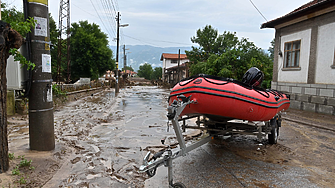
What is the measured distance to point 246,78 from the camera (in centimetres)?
518

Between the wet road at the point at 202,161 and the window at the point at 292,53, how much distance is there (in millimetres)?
6740

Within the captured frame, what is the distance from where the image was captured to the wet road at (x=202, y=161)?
3629 mm

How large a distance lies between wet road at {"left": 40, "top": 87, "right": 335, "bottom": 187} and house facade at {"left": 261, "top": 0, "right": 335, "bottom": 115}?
4789 millimetres

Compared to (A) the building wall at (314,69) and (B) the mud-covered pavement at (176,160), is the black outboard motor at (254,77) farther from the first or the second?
(A) the building wall at (314,69)

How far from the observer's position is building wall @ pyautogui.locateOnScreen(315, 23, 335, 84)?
10422mm

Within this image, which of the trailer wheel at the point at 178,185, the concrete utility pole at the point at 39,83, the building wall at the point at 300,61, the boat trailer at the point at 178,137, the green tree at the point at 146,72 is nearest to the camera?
the boat trailer at the point at 178,137

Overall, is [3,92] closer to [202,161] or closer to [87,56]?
[202,161]

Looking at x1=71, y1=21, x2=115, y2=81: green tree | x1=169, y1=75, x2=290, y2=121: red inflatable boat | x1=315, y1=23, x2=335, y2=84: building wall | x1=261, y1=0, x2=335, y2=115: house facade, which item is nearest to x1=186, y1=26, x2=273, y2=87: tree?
x1=261, y1=0, x2=335, y2=115: house facade

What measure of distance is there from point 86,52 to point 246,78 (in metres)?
30.2

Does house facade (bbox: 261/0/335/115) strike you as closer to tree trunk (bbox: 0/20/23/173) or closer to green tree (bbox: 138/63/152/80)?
tree trunk (bbox: 0/20/23/173)

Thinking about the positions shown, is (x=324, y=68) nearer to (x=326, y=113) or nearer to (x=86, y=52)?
(x=326, y=113)

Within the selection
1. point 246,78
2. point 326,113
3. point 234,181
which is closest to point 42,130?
point 234,181

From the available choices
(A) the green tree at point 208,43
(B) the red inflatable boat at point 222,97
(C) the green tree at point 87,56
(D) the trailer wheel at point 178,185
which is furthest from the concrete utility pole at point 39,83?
(C) the green tree at point 87,56

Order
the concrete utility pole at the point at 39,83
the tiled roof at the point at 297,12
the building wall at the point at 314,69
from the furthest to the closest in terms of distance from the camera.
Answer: the building wall at the point at 314,69 → the tiled roof at the point at 297,12 → the concrete utility pole at the point at 39,83
